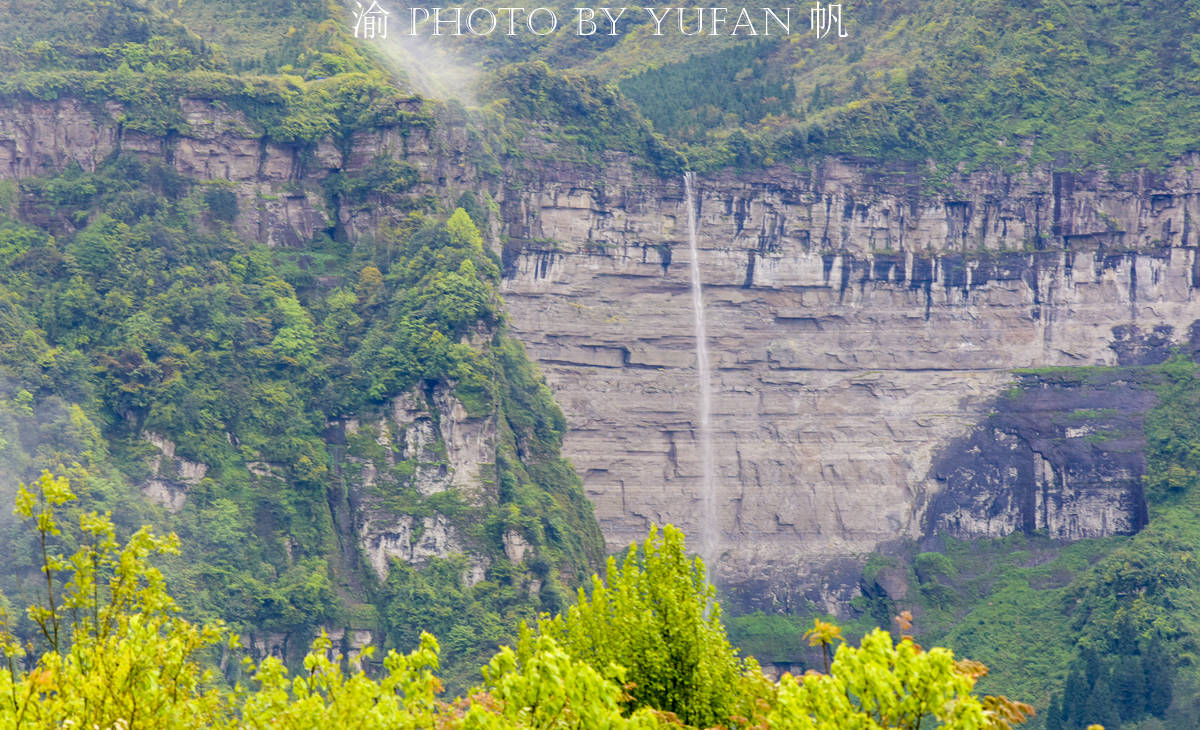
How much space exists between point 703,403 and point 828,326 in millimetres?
5017

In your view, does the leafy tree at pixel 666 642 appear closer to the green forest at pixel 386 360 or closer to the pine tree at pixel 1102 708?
the green forest at pixel 386 360

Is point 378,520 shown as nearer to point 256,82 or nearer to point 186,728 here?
point 256,82

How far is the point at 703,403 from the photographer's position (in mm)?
59438

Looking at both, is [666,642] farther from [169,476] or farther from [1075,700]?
[1075,700]

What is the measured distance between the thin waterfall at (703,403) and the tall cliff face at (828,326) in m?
0.28

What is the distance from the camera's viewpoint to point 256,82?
5281cm

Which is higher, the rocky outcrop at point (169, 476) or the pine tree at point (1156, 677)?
the rocky outcrop at point (169, 476)

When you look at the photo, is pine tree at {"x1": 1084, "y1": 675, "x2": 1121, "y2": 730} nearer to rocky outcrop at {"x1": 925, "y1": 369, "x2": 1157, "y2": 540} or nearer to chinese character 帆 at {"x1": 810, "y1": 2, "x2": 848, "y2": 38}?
rocky outcrop at {"x1": 925, "y1": 369, "x2": 1157, "y2": 540}

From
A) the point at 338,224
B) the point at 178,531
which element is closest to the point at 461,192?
the point at 338,224

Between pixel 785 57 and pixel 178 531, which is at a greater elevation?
pixel 785 57

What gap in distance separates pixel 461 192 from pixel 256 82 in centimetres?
685

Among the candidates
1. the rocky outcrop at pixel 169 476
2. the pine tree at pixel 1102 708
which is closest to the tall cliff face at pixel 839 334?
the pine tree at pixel 1102 708

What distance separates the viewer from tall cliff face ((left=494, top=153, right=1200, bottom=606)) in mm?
58125

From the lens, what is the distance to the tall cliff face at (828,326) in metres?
58.1
